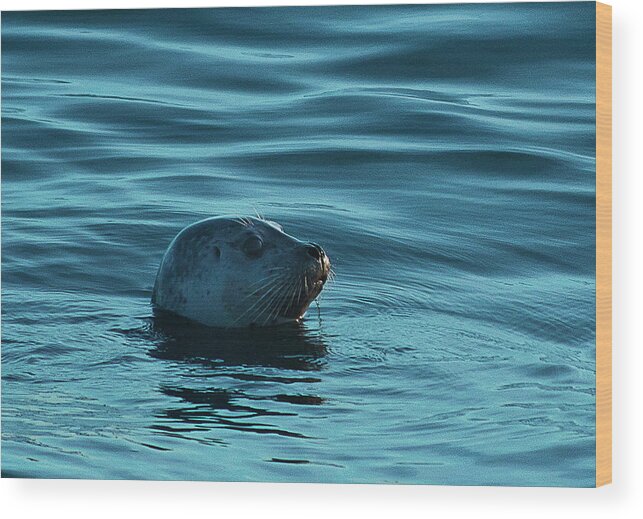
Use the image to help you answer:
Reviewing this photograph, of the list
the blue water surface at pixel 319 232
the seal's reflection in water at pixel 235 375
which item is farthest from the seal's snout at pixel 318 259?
the seal's reflection in water at pixel 235 375

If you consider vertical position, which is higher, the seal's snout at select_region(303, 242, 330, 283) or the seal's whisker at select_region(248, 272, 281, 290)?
the seal's snout at select_region(303, 242, 330, 283)

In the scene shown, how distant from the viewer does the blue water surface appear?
8.09m

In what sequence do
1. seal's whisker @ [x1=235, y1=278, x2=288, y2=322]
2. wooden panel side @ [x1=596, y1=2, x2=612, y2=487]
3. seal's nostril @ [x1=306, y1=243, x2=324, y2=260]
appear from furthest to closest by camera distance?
seal's whisker @ [x1=235, y1=278, x2=288, y2=322]
seal's nostril @ [x1=306, y1=243, x2=324, y2=260]
wooden panel side @ [x1=596, y1=2, x2=612, y2=487]

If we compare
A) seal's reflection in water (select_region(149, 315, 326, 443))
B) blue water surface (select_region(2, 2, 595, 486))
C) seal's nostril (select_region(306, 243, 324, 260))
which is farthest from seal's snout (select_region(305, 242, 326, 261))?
seal's reflection in water (select_region(149, 315, 326, 443))

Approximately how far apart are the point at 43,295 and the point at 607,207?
262cm

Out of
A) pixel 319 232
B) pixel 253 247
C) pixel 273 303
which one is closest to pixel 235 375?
pixel 273 303

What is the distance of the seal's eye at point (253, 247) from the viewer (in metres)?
8.64

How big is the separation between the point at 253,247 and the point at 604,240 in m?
1.62

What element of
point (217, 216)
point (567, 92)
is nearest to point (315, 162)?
point (217, 216)

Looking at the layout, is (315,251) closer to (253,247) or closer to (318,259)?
(318,259)

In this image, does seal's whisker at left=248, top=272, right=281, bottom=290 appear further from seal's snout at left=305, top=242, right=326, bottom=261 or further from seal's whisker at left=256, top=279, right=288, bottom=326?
seal's snout at left=305, top=242, right=326, bottom=261

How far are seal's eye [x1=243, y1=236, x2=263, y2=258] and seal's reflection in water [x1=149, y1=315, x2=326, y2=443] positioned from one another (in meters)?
0.35

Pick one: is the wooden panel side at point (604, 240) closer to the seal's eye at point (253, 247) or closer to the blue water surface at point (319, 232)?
the blue water surface at point (319, 232)

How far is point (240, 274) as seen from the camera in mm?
8719
